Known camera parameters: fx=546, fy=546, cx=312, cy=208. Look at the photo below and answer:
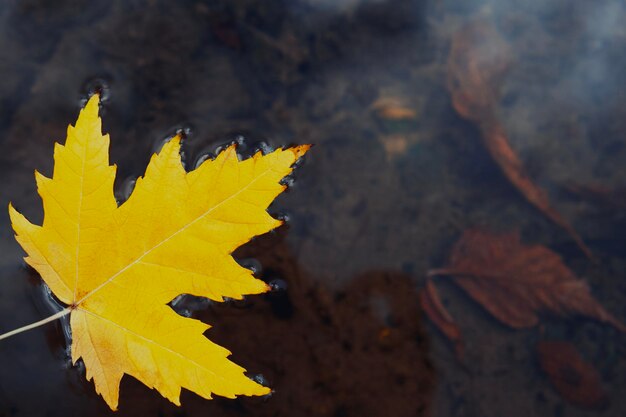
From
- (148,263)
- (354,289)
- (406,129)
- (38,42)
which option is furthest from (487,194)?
(38,42)

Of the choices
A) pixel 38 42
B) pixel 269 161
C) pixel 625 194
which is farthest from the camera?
pixel 625 194

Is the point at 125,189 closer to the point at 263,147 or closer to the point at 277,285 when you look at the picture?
the point at 263,147

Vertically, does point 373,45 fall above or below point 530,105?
above

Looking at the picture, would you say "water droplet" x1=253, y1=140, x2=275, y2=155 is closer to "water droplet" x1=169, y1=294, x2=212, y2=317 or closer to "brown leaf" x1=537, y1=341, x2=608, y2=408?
"water droplet" x1=169, y1=294, x2=212, y2=317

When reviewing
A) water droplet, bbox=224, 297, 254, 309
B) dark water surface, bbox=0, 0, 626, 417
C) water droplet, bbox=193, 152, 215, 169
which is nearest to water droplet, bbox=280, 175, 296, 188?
dark water surface, bbox=0, 0, 626, 417

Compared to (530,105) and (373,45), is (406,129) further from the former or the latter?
(530,105)

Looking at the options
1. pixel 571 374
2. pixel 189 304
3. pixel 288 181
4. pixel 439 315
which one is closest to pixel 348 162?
pixel 288 181
